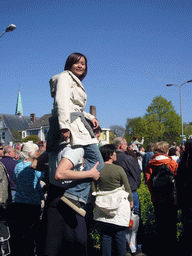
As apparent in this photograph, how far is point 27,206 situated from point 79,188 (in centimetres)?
267

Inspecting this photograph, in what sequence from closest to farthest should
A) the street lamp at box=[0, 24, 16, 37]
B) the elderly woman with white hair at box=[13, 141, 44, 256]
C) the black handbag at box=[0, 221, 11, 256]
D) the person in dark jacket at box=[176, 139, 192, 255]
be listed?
the black handbag at box=[0, 221, 11, 256]
the person in dark jacket at box=[176, 139, 192, 255]
the elderly woman with white hair at box=[13, 141, 44, 256]
the street lamp at box=[0, 24, 16, 37]

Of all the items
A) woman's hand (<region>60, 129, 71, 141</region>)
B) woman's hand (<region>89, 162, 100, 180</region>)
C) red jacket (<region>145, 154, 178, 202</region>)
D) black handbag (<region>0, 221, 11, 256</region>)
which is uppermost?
woman's hand (<region>60, 129, 71, 141</region>)

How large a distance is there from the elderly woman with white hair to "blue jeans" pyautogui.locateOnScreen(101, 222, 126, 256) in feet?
4.42

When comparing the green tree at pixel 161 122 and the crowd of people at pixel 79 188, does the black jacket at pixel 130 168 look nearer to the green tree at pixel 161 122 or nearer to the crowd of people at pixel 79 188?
the crowd of people at pixel 79 188

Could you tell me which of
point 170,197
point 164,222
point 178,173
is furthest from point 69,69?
point 164,222

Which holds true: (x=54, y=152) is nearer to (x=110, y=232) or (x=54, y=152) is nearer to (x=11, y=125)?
(x=110, y=232)

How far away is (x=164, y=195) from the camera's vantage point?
4.77 meters

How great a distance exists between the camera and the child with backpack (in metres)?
4.70

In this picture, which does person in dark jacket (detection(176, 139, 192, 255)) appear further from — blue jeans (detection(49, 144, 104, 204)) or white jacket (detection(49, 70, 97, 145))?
white jacket (detection(49, 70, 97, 145))

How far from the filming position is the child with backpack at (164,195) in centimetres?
470

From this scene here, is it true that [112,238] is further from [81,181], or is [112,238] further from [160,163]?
[81,181]

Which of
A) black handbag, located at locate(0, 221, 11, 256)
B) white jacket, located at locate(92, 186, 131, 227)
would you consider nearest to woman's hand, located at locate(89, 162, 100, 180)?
black handbag, located at locate(0, 221, 11, 256)

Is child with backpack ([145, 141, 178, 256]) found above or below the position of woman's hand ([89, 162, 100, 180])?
below

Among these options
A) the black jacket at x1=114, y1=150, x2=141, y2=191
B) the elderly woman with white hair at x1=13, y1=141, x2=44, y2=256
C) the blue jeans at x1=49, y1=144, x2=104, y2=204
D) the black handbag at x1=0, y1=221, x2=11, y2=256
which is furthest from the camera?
the black jacket at x1=114, y1=150, x2=141, y2=191
